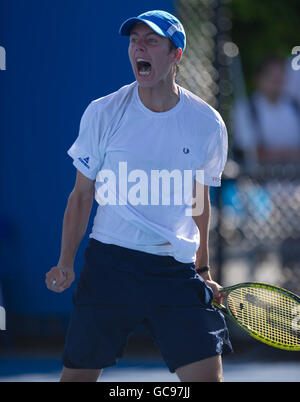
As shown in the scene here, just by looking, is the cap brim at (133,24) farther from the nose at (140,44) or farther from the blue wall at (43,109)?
the blue wall at (43,109)

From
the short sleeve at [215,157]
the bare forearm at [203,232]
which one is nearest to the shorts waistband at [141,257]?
the bare forearm at [203,232]

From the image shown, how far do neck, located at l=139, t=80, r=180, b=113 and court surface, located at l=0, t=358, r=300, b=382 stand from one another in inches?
112

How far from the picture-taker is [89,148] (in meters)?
4.15

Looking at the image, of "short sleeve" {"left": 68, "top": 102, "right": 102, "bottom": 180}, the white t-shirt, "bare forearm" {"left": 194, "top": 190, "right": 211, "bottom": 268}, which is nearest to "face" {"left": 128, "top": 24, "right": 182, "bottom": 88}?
the white t-shirt

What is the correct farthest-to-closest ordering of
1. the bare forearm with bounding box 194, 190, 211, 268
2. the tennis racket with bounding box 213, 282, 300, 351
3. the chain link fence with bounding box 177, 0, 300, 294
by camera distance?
the chain link fence with bounding box 177, 0, 300, 294
the tennis racket with bounding box 213, 282, 300, 351
the bare forearm with bounding box 194, 190, 211, 268

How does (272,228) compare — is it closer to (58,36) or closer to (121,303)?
(58,36)

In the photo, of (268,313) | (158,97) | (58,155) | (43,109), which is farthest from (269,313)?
(43,109)

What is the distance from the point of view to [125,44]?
23.1ft

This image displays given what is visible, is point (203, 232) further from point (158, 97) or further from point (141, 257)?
point (158, 97)

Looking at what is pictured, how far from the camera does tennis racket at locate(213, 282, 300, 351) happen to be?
Answer: 451cm

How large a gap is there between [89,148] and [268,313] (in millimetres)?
1194

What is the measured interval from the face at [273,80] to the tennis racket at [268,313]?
5007 mm

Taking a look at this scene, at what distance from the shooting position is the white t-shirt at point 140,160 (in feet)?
13.5

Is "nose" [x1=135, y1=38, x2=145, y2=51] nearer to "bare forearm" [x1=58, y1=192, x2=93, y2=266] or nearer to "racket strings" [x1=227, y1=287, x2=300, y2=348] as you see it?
"bare forearm" [x1=58, y1=192, x2=93, y2=266]
